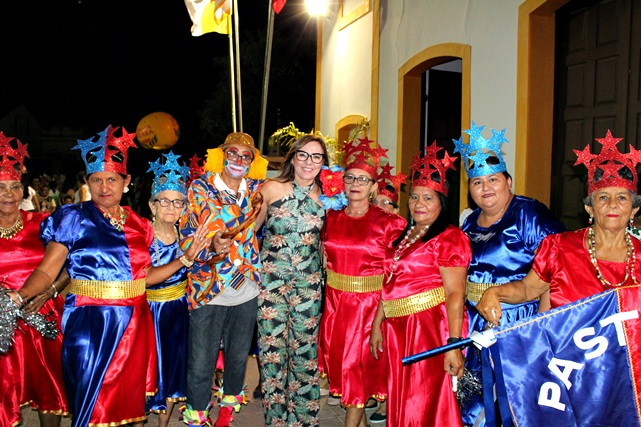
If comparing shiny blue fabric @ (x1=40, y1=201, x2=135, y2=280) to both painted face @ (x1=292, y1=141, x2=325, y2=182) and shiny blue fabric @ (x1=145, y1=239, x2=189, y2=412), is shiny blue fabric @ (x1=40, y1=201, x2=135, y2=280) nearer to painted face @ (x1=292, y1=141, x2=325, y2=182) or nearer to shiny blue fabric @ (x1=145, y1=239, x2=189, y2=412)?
shiny blue fabric @ (x1=145, y1=239, x2=189, y2=412)

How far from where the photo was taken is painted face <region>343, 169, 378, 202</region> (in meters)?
4.33

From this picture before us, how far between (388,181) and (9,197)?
3.15 m

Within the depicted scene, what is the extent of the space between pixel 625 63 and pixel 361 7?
20.9 ft

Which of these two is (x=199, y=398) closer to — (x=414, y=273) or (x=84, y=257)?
→ (x=84, y=257)

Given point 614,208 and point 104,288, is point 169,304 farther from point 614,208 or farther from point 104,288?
point 614,208

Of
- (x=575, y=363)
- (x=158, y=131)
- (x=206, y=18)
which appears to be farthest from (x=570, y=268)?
(x=158, y=131)

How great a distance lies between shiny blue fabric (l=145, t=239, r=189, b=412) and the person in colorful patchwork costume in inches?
11.1

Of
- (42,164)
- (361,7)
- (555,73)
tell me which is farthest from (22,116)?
(555,73)

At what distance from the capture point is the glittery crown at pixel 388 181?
16.7 ft

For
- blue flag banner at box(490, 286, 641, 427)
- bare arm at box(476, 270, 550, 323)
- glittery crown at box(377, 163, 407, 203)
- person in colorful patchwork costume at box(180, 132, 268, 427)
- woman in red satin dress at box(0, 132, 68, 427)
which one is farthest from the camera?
glittery crown at box(377, 163, 407, 203)

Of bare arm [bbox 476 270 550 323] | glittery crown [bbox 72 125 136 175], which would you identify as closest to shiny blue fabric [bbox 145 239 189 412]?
glittery crown [bbox 72 125 136 175]

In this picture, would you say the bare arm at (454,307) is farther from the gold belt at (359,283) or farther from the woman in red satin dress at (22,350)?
the woman in red satin dress at (22,350)

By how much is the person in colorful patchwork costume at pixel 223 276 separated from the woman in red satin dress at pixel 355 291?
0.62 m

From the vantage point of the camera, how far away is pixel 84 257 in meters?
3.59
